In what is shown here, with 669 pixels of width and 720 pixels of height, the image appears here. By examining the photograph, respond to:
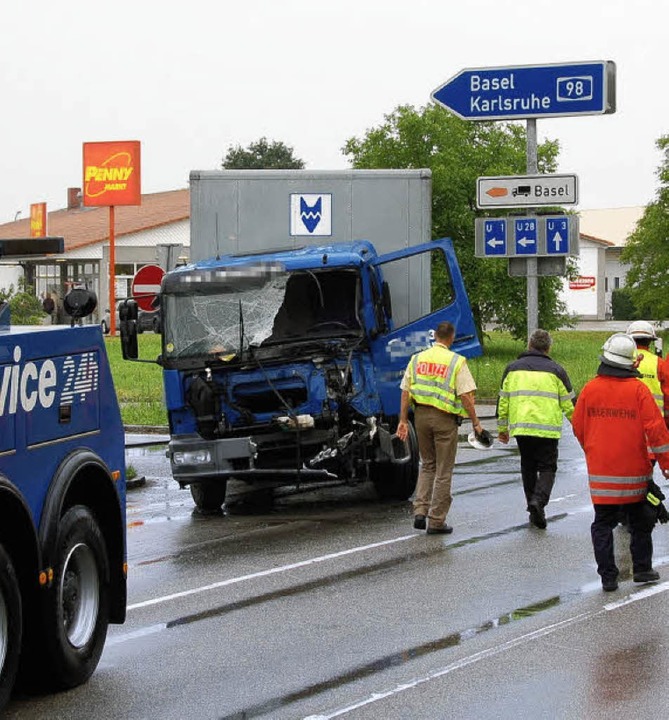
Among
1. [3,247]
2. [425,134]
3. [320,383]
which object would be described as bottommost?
[320,383]

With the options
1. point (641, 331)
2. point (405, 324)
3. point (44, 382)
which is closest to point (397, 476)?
point (405, 324)

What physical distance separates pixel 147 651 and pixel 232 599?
5.15ft

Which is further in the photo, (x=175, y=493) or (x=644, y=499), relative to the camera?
(x=175, y=493)

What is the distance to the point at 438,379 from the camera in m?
12.4

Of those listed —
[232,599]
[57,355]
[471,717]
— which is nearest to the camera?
[471,717]

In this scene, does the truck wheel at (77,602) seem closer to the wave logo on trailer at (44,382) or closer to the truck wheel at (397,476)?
the wave logo on trailer at (44,382)

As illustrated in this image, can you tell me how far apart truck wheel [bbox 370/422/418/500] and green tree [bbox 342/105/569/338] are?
36.4 meters

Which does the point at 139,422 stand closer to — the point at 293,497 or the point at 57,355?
the point at 293,497

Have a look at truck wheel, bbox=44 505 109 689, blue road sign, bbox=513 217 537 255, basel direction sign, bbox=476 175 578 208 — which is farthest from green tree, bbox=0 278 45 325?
truck wheel, bbox=44 505 109 689

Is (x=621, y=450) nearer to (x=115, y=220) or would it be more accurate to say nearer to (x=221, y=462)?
(x=221, y=462)

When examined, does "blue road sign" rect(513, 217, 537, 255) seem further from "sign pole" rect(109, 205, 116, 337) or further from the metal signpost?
"sign pole" rect(109, 205, 116, 337)

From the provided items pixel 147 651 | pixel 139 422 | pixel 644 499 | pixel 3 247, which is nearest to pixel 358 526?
pixel 644 499

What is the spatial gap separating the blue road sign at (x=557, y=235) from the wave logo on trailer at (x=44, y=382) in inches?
481

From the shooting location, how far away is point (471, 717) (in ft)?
21.6
